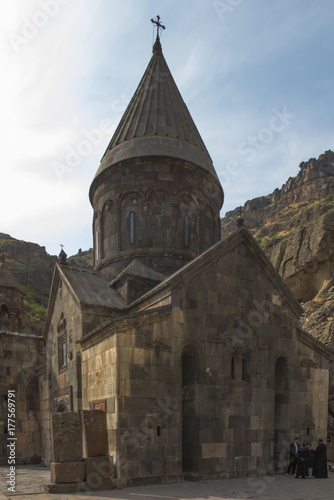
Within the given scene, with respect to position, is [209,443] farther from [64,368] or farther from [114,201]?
[114,201]

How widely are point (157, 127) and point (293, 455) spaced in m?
10.9

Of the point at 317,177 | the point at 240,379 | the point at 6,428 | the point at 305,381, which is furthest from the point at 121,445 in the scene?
the point at 317,177

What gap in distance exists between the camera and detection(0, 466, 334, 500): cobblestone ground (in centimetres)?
697

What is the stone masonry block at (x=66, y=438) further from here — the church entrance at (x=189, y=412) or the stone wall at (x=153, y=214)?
the stone wall at (x=153, y=214)

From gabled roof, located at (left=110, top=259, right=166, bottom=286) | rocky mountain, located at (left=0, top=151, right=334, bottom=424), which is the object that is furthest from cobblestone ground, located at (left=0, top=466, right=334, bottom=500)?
rocky mountain, located at (left=0, top=151, right=334, bottom=424)

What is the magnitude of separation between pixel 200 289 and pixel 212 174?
22.4 feet

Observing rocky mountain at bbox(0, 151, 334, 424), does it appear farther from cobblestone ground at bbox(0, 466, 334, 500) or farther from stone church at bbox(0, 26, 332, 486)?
cobblestone ground at bbox(0, 466, 334, 500)

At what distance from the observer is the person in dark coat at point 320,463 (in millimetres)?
9938

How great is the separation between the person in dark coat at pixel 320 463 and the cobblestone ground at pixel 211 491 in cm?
36

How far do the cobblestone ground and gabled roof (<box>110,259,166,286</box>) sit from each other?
5.31 m

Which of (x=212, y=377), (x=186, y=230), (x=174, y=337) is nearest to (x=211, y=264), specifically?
(x=174, y=337)

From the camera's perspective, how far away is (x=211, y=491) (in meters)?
7.80

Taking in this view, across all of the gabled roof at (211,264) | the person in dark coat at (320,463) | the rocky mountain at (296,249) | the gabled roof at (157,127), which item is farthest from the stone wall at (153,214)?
the person in dark coat at (320,463)

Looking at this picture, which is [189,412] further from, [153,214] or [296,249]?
[296,249]
